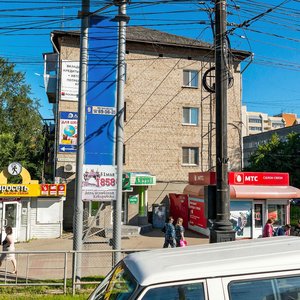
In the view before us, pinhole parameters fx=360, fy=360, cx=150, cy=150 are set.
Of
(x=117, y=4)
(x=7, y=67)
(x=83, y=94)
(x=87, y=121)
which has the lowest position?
(x=87, y=121)

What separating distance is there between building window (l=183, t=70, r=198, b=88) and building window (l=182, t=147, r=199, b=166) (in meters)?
4.65

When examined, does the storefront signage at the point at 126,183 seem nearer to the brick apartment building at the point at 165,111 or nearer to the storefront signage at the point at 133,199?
the storefront signage at the point at 133,199

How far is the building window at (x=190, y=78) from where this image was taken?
2636 centimetres

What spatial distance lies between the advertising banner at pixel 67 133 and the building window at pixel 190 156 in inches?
315

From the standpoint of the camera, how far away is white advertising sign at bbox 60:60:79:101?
914 inches

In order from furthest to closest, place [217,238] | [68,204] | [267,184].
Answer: [68,204]
[267,184]
[217,238]

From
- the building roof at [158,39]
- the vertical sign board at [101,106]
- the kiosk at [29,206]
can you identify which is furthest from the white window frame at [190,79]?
the vertical sign board at [101,106]

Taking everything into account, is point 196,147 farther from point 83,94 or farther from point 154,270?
point 154,270

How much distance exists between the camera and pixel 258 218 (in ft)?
61.3

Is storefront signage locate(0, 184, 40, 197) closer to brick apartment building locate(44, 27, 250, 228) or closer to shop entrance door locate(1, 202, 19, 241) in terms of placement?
shop entrance door locate(1, 202, 19, 241)

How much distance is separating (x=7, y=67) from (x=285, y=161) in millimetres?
33599

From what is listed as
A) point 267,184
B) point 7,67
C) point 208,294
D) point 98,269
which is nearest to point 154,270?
point 208,294

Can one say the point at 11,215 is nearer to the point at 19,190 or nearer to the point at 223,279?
the point at 19,190

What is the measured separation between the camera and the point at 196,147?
2602cm
